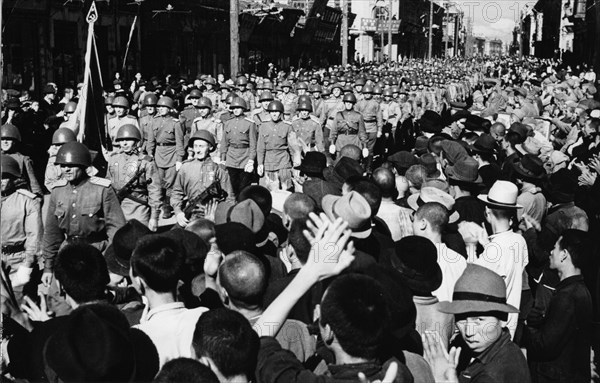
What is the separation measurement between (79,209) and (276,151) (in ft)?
19.1

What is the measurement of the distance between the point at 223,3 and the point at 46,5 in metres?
16.5

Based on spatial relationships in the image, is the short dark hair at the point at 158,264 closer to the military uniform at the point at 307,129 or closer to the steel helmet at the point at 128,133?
the steel helmet at the point at 128,133

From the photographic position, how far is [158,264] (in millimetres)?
4117

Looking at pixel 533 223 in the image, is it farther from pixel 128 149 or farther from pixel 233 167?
pixel 233 167

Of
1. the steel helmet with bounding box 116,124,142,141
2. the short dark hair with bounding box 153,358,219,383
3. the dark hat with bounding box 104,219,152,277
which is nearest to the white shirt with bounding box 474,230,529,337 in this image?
the dark hat with bounding box 104,219,152,277

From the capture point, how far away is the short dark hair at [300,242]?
4.65 m

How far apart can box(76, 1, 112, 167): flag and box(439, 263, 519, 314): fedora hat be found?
6.47 m

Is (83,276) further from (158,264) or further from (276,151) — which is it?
(276,151)

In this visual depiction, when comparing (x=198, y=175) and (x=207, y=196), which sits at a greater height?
(x=198, y=175)

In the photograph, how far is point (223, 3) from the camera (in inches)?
1565

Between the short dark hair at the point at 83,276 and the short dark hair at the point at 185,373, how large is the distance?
1.42 metres

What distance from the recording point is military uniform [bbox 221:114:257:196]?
12250 millimetres

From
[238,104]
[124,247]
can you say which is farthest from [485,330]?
[238,104]

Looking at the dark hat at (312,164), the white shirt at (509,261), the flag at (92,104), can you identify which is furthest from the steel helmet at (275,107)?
the white shirt at (509,261)
